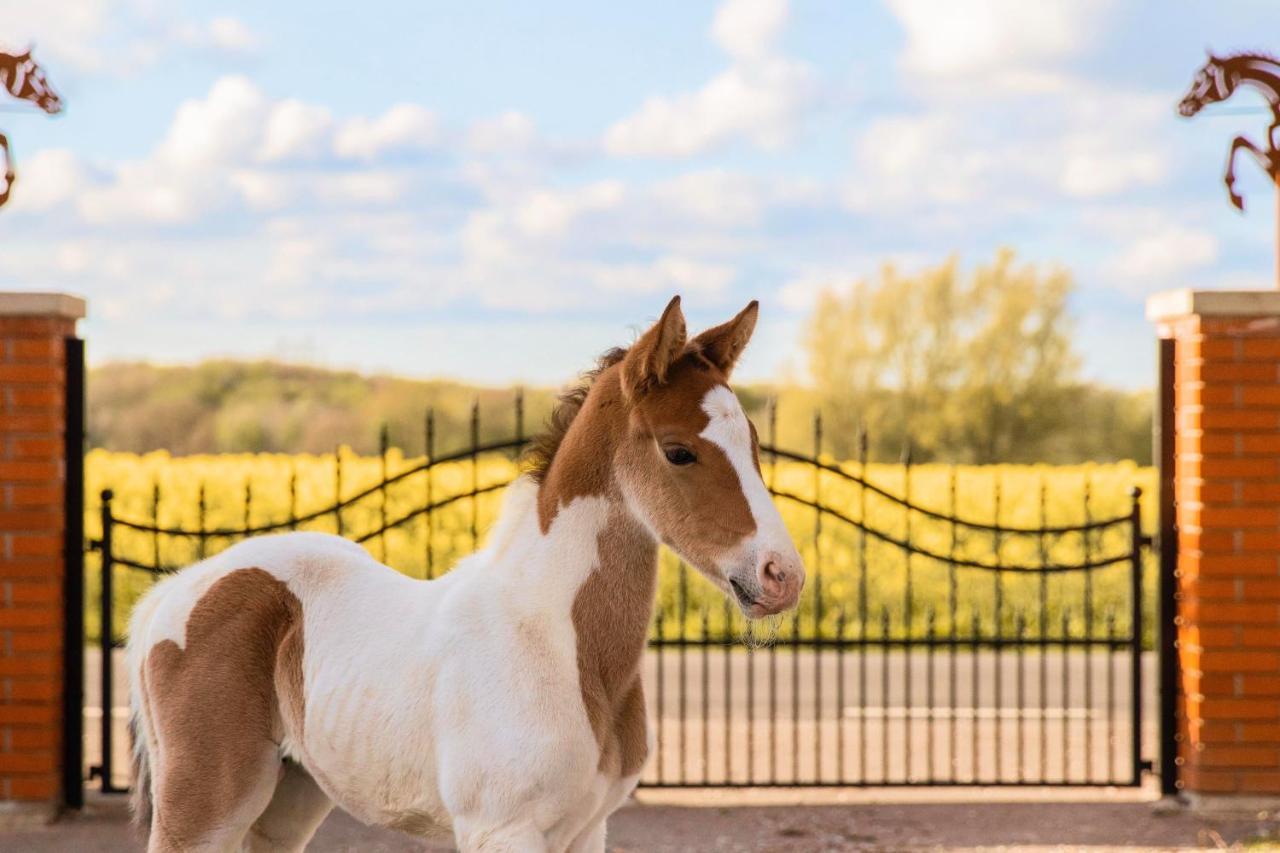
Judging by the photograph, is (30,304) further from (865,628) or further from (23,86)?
(865,628)

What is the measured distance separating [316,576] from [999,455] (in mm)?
22775

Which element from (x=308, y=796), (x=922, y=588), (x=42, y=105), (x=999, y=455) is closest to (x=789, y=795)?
(x=308, y=796)

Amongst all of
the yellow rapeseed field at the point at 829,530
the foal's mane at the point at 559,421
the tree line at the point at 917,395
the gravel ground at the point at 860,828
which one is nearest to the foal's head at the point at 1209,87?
the gravel ground at the point at 860,828

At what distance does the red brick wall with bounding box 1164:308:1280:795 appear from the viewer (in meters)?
6.36

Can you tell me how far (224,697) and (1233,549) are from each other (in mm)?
4808

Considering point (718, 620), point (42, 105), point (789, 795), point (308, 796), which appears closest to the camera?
point (308, 796)

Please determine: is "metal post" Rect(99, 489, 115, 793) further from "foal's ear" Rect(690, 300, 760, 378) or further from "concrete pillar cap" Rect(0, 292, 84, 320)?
"foal's ear" Rect(690, 300, 760, 378)

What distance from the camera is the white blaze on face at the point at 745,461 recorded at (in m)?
2.81

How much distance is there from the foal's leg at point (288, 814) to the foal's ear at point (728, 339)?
1.48m

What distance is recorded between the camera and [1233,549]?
21.0ft

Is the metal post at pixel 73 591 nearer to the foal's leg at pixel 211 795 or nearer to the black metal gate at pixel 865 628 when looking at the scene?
the black metal gate at pixel 865 628

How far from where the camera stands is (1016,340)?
25516mm

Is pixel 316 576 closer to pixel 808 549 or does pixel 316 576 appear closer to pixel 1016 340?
pixel 808 549

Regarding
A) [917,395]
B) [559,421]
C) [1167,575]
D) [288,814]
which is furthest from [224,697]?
[917,395]
